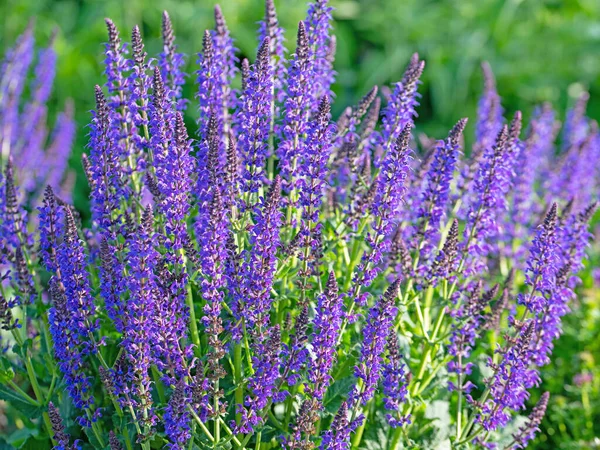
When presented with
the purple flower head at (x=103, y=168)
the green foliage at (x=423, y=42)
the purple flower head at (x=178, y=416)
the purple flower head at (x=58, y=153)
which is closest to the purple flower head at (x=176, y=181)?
the purple flower head at (x=103, y=168)

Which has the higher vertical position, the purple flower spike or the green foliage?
the green foliage

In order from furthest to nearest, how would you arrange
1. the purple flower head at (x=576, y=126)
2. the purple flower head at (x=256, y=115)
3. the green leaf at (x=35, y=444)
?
the purple flower head at (x=576, y=126) < the green leaf at (x=35, y=444) < the purple flower head at (x=256, y=115)

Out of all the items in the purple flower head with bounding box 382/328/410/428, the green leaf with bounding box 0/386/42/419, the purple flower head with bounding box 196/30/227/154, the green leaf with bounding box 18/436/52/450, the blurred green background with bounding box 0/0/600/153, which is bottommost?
the green leaf with bounding box 18/436/52/450

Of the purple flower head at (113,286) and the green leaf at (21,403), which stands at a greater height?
the purple flower head at (113,286)

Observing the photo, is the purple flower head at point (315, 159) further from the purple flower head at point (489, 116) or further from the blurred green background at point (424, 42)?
the blurred green background at point (424, 42)

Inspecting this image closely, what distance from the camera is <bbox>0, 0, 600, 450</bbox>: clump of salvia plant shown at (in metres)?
3.31

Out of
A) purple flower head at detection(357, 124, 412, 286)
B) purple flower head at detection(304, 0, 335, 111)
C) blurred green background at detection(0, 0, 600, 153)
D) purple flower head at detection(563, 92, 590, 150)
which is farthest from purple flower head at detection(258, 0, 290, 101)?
blurred green background at detection(0, 0, 600, 153)

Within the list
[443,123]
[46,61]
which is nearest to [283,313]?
[46,61]

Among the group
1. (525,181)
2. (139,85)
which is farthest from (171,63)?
(525,181)

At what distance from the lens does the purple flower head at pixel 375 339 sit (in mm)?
3311

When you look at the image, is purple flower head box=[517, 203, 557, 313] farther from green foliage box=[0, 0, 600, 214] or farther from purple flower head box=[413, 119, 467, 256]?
green foliage box=[0, 0, 600, 214]

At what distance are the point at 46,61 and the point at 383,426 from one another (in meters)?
5.41

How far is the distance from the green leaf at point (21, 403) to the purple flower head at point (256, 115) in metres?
1.76

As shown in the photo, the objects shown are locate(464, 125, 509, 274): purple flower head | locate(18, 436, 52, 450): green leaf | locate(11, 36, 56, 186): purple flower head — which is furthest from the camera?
locate(11, 36, 56, 186): purple flower head
